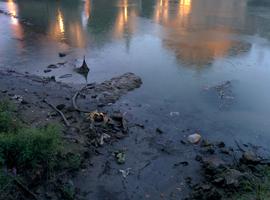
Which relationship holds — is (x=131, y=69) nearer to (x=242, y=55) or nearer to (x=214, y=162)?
(x=242, y=55)

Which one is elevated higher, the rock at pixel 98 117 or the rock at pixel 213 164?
the rock at pixel 98 117

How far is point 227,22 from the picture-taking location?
28.0 meters

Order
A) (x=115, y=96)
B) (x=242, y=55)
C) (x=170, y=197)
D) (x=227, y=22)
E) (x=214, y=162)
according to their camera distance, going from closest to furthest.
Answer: (x=170, y=197)
(x=214, y=162)
(x=115, y=96)
(x=242, y=55)
(x=227, y=22)

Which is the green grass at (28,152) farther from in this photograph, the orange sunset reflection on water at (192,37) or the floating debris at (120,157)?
the orange sunset reflection on water at (192,37)

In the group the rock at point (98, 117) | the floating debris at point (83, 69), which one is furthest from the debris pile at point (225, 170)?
the floating debris at point (83, 69)

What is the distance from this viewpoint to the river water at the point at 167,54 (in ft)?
40.4

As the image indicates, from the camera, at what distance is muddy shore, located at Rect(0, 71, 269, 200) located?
8.09 m

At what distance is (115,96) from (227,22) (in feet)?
58.5

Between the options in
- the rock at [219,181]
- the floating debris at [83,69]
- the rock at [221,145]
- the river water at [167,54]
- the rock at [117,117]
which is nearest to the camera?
the rock at [219,181]

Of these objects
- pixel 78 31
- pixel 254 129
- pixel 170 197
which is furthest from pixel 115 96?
pixel 78 31

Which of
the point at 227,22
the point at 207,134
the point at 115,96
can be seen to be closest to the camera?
the point at 207,134

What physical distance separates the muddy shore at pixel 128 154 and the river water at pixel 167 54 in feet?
Result: 3.29

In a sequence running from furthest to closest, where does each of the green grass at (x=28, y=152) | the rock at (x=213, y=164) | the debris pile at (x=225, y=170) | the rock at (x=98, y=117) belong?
the rock at (x=98, y=117), the rock at (x=213, y=164), the debris pile at (x=225, y=170), the green grass at (x=28, y=152)

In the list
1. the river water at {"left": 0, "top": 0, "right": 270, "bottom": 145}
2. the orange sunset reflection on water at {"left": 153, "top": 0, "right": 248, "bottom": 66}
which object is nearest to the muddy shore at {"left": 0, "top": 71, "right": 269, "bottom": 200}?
the river water at {"left": 0, "top": 0, "right": 270, "bottom": 145}
